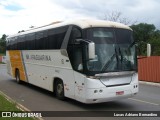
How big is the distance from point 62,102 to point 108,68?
3024 mm

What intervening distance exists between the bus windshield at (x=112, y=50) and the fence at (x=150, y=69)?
10960 millimetres

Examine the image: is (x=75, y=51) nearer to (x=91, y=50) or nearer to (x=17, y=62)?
(x=91, y=50)

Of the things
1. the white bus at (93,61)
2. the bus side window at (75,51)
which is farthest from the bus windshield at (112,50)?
the bus side window at (75,51)

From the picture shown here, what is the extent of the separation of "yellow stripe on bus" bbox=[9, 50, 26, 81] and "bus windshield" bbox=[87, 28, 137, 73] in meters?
9.07

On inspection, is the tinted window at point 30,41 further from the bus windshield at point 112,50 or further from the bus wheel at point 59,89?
the bus windshield at point 112,50

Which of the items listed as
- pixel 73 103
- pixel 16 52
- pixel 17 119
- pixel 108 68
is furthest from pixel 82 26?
pixel 16 52

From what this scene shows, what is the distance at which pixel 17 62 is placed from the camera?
2119 centimetres

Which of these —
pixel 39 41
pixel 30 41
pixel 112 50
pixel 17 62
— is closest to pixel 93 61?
pixel 112 50

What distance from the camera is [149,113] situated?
10750 millimetres

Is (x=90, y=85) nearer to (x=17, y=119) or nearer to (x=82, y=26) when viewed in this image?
(x=82, y=26)

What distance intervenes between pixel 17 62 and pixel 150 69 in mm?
9258

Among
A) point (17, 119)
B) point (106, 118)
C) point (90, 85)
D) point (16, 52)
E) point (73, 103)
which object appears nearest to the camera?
point (17, 119)

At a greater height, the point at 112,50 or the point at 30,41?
the point at 30,41

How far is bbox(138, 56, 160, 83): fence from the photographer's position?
22734mm
